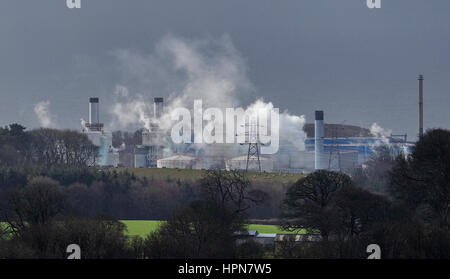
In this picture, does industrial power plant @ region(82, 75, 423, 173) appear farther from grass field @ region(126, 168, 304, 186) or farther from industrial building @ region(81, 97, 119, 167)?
grass field @ region(126, 168, 304, 186)

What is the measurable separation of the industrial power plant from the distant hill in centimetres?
121

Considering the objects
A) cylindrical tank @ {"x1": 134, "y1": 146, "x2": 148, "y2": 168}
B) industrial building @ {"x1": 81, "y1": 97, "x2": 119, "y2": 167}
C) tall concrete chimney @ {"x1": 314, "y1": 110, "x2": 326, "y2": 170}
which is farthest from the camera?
cylindrical tank @ {"x1": 134, "y1": 146, "x2": 148, "y2": 168}

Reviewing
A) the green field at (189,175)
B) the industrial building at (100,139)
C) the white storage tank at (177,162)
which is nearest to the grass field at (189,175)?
the green field at (189,175)

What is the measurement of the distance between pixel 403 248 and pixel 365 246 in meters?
1.78

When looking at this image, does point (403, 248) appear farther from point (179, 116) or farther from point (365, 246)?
point (179, 116)

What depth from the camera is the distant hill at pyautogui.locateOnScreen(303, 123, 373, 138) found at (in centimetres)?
14125

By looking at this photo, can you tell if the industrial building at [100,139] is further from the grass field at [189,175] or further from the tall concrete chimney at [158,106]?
the grass field at [189,175]

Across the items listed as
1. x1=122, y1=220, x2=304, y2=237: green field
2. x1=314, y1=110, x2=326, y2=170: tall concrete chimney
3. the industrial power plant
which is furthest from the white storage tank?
x1=122, y1=220, x2=304, y2=237: green field

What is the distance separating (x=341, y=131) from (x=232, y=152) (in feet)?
72.6

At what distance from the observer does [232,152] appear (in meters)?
128

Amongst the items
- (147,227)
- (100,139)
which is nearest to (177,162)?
(100,139)

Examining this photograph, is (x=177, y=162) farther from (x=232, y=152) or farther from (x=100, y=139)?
(x=232, y=152)
